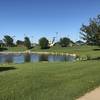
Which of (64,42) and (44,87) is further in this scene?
(64,42)

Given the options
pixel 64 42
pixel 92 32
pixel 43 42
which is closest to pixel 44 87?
pixel 92 32

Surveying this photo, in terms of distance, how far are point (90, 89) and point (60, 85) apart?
1.46 metres

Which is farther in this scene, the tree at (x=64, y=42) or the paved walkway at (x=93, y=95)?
the tree at (x=64, y=42)

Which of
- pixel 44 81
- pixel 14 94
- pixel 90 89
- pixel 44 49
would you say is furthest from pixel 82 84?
pixel 44 49

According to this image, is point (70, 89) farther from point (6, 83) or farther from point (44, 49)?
point (44, 49)

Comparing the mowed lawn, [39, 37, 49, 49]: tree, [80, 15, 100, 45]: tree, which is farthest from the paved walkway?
[39, 37, 49, 49]: tree

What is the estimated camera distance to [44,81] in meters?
15.7

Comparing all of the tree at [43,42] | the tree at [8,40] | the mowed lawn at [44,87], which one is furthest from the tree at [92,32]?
the tree at [8,40]

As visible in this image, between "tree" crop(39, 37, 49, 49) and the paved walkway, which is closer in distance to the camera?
the paved walkway

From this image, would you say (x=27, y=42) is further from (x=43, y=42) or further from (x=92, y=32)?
(x=92, y=32)

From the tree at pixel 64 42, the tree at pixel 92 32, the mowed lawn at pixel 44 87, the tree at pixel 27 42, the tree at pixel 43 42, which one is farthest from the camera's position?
the tree at pixel 27 42

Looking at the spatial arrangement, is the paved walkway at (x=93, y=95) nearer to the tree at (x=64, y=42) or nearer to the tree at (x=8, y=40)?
the tree at (x=64, y=42)

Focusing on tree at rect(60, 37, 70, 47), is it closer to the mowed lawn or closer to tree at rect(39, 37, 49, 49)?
tree at rect(39, 37, 49, 49)

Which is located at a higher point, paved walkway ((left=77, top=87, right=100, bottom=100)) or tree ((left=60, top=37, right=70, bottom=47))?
tree ((left=60, top=37, right=70, bottom=47))
